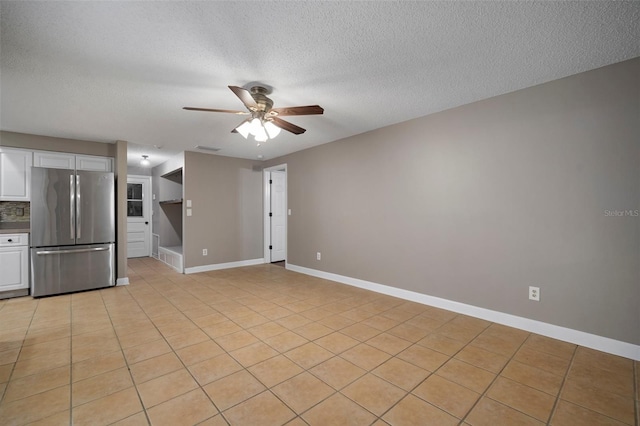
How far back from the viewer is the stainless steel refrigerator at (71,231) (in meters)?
3.88

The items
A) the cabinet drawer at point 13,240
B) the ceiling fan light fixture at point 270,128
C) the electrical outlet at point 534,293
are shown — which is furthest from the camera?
the cabinet drawer at point 13,240

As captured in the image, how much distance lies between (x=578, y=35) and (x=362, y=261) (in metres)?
3.30

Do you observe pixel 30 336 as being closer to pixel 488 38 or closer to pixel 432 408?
pixel 432 408

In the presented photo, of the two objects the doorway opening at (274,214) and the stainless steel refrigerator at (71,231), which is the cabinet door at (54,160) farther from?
the doorway opening at (274,214)

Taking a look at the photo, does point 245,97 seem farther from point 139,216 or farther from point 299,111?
point 139,216

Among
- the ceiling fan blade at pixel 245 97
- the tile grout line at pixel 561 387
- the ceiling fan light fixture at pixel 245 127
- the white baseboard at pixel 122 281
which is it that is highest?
the ceiling fan blade at pixel 245 97

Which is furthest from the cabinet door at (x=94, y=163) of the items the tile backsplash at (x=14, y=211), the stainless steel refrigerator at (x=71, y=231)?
the tile backsplash at (x=14, y=211)

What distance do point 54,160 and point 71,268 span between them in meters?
1.72

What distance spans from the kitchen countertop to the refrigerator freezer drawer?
1.01 feet

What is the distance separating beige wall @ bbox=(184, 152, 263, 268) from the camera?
5404 mm

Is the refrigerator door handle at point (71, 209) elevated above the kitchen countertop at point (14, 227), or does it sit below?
above

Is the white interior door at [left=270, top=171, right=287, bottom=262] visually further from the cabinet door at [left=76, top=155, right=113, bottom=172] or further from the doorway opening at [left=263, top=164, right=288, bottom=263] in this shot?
the cabinet door at [left=76, top=155, right=113, bottom=172]

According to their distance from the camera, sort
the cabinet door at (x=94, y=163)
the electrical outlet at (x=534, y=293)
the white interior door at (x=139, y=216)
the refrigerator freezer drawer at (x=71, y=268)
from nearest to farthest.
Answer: the electrical outlet at (x=534, y=293), the refrigerator freezer drawer at (x=71, y=268), the cabinet door at (x=94, y=163), the white interior door at (x=139, y=216)

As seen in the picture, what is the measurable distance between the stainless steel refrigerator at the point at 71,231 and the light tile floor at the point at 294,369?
61cm
